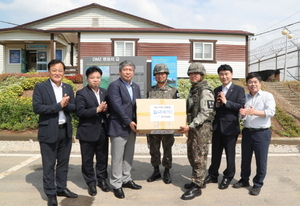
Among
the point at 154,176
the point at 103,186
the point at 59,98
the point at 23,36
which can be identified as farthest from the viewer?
the point at 23,36

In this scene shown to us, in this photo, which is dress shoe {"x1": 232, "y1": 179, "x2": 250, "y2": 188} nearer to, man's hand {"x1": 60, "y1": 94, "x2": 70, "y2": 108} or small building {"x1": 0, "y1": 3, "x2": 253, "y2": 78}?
man's hand {"x1": 60, "y1": 94, "x2": 70, "y2": 108}

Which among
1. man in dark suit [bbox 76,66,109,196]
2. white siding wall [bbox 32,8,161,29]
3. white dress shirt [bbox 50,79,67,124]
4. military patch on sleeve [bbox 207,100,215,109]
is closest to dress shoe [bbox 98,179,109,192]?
man in dark suit [bbox 76,66,109,196]

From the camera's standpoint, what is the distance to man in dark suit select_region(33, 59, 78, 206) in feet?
10.5

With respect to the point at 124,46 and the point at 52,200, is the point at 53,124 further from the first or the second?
the point at 124,46

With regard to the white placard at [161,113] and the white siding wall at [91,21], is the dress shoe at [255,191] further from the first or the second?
the white siding wall at [91,21]

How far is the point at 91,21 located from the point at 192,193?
20879 mm

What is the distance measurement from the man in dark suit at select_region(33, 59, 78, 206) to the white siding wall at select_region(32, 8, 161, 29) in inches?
752

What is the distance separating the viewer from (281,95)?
11.6m

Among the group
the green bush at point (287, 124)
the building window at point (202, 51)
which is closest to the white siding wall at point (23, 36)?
the building window at point (202, 51)

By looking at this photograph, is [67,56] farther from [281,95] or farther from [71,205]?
[71,205]

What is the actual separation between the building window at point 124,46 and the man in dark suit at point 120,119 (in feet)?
42.3

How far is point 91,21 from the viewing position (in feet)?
70.2

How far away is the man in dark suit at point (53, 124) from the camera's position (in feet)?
10.5

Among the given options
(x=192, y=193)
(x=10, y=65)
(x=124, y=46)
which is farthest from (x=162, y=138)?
(x=10, y=65)
